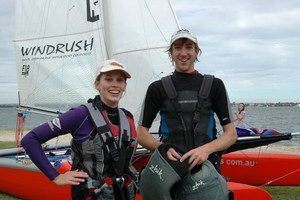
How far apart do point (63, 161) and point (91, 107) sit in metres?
2.69

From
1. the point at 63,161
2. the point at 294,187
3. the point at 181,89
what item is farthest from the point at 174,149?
the point at 294,187

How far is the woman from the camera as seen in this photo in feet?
6.52

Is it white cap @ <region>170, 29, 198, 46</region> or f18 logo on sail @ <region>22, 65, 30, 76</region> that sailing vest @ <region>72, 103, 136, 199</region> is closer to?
white cap @ <region>170, 29, 198, 46</region>

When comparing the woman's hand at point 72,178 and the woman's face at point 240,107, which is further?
the woman's face at point 240,107

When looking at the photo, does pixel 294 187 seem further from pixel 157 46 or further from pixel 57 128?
pixel 57 128

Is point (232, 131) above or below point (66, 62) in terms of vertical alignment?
below

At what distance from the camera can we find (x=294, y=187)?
5867mm

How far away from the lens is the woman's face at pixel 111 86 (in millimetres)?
2107

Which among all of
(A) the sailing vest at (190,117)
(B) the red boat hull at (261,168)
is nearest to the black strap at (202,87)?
(A) the sailing vest at (190,117)

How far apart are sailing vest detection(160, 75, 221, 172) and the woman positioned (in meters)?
0.27

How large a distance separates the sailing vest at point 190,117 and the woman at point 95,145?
265 mm

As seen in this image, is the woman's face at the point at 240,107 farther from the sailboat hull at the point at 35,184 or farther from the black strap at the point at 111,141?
the black strap at the point at 111,141

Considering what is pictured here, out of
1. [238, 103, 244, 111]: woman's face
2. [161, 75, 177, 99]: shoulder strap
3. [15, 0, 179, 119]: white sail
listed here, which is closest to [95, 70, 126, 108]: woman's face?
[161, 75, 177, 99]: shoulder strap

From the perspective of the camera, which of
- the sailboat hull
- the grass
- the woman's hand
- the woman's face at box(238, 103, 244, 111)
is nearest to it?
the woman's hand
